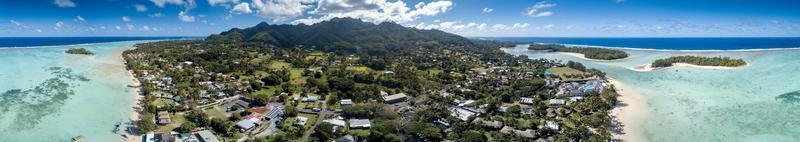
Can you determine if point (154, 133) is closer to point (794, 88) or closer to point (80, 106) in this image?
point (80, 106)

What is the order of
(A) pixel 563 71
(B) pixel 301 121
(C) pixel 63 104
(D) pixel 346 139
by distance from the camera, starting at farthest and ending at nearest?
1. (A) pixel 563 71
2. (C) pixel 63 104
3. (B) pixel 301 121
4. (D) pixel 346 139

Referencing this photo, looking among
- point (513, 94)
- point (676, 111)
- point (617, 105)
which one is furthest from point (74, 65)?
point (676, 111)

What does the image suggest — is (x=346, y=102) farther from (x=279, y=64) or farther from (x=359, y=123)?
(x=279, y=64)

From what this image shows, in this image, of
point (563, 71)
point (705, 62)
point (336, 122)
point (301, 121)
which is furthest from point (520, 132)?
point (705, 62)

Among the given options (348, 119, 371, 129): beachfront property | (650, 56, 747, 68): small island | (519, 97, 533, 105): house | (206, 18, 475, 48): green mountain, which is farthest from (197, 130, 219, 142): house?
(206, 18, 475, 48): green mountain

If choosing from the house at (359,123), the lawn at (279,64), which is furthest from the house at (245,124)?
the lawn at (279,64)

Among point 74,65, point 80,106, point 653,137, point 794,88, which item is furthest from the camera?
point 74,65

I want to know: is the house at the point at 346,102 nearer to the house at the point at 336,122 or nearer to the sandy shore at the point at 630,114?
the house at the point at 336,122
